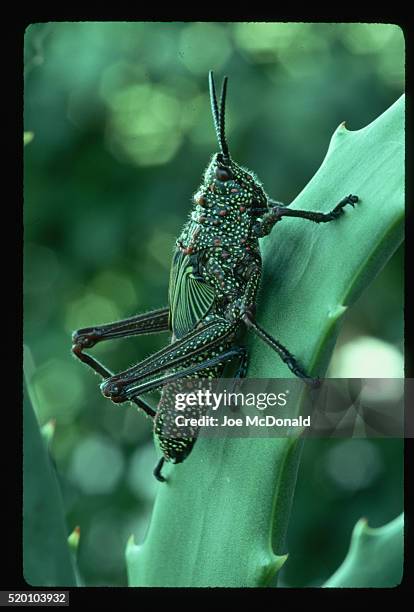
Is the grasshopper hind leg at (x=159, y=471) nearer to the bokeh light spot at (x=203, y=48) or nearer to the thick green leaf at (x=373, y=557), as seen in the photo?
the thick green leaf at (x=373, y=557)

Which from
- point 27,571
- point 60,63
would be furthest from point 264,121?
point 27,571

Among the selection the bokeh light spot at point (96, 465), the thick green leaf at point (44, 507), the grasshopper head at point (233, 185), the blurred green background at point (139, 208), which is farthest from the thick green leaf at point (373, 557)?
the bokeh light spot at point (96, 465)

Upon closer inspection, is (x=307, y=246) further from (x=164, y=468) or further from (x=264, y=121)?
(x=264, y=121)

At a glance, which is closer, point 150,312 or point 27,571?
point 27,571

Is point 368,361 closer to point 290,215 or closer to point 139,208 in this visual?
point 290,215

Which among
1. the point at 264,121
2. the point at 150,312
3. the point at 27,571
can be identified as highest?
the point at 264,121
